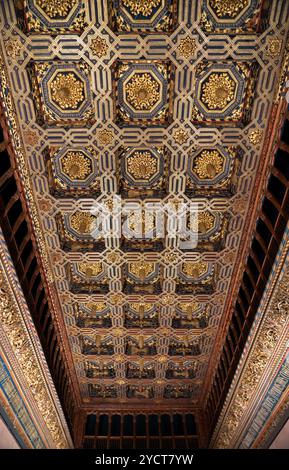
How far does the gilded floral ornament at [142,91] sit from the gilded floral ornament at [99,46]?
0.46 metres

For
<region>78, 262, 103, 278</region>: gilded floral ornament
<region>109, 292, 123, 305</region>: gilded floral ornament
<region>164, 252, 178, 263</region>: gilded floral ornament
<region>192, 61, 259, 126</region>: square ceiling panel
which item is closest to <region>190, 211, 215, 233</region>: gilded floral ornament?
<region>164, 252, 178, 263</region>: gilded floral ornament

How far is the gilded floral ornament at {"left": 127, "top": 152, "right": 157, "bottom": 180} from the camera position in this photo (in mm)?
4856

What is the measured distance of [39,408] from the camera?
6594mm

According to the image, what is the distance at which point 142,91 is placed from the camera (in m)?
4.24

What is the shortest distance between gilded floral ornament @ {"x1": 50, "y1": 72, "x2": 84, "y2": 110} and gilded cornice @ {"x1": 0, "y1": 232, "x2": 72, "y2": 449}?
194cm

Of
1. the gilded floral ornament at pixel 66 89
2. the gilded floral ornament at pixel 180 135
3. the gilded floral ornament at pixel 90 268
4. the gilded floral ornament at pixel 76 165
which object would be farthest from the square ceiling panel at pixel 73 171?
the gilded floral ornament at pixel 90 268

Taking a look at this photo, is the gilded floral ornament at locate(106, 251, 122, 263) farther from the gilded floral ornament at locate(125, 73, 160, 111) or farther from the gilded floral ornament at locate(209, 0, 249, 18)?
the gilded floral ornament at locate(209, 0, 249, 18)

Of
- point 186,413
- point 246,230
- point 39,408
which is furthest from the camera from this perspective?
point 186,413

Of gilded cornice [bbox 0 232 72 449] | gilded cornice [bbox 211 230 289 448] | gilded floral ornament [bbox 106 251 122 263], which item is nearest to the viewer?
gilded cornice [bbox 0 232 72 449]

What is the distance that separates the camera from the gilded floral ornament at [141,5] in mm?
3680

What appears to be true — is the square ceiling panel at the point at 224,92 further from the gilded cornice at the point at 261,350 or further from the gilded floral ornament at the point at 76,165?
the gilded cornice at the point at 261,350

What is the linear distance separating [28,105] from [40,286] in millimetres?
3116
